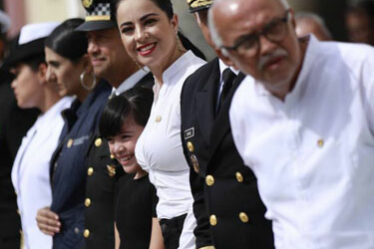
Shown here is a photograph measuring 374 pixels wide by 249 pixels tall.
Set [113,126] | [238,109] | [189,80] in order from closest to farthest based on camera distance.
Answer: [238,109] → [189,80] → [113,126]

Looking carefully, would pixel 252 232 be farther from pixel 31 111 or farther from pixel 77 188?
pixel 31 111

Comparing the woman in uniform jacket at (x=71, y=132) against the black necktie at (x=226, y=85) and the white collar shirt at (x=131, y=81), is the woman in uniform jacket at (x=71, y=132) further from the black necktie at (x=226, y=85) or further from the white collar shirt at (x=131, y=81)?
the black necktie at (x=226, y=85)

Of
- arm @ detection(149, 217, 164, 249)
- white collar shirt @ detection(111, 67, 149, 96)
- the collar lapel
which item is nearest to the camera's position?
the collar lapel

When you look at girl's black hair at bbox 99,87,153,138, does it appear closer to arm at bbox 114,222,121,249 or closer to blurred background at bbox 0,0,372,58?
arm at bbox 114,222,121,249

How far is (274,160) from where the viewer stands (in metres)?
3.51

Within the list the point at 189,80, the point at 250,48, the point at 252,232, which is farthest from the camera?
the point at 189,80

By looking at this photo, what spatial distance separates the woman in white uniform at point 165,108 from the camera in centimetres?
477

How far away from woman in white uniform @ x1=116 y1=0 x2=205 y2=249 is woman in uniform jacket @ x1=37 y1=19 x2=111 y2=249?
1058mm

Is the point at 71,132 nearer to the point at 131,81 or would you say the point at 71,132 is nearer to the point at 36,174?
the point at 36,174

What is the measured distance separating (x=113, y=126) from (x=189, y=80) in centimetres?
88

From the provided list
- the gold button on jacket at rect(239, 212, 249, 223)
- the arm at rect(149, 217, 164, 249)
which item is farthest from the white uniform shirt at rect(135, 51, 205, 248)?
the gold button on jacket at rect(239, 212, 249, 223)

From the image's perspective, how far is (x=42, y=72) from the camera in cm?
711

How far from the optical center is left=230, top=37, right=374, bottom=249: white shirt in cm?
337

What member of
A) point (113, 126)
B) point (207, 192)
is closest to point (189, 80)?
point (207, 192)
